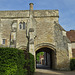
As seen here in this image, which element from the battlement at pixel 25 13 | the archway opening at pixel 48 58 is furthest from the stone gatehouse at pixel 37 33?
the archway opening at pixel 48 58

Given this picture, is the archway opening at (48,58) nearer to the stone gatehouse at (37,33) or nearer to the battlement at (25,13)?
the stone gatehouse at (37,33)

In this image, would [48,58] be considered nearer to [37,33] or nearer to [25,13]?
[37,33]

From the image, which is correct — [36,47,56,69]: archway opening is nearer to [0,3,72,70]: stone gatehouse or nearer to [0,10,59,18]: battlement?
[0,3,72,70]: stone gatehouse

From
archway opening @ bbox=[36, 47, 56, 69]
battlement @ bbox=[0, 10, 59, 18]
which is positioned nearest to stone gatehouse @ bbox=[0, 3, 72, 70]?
battlement @ bbox=[0, 10, 59, 18]

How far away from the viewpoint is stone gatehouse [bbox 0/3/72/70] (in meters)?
16.6

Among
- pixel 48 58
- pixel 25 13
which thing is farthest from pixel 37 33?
pixel 48 58

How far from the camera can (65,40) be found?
Result: 1680cm

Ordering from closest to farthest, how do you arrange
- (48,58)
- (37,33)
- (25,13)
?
(37,33) < (25,13) < (48,58)

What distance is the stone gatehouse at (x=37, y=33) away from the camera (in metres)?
16.6

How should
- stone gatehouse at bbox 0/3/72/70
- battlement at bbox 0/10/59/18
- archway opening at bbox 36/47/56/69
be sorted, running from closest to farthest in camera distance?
stone gatehouse at bbox 0/3/72/70, battlement at bbox 0/10/59/18, archway opening at bbox 36/47/56/69

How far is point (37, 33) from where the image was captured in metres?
17.3

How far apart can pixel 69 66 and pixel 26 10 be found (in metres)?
10.9

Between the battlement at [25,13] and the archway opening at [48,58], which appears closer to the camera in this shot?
the battlement at [25,13]

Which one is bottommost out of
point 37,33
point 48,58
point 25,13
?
point 48,58
